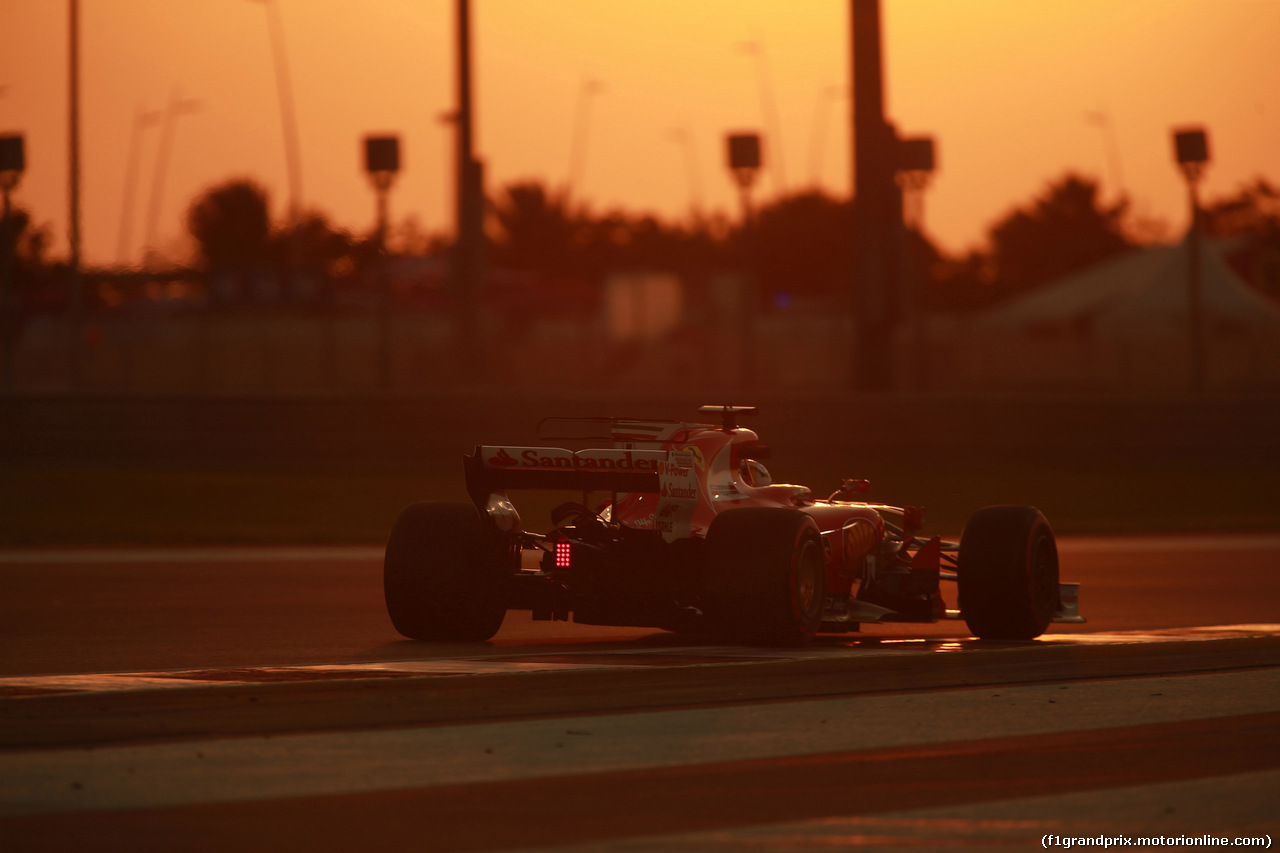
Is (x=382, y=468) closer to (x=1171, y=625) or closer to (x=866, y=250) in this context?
(x=866, y=250)

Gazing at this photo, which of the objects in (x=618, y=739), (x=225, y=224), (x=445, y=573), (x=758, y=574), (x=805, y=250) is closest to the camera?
(x=618, y=739)

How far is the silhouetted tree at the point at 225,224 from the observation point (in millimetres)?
22219

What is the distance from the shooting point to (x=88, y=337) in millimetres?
46000

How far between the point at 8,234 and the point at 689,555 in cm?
1943

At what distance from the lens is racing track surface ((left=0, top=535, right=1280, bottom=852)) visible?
573cm

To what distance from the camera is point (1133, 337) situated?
4975 centimetres

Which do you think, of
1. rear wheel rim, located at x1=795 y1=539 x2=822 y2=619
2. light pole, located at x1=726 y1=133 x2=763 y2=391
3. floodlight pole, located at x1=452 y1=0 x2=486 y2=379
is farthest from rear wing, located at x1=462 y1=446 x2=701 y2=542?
light pole, located at x1=726 y1=133 x2=763 y2=391

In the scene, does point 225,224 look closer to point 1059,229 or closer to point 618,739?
point 618,739

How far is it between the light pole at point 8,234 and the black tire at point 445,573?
1674cm

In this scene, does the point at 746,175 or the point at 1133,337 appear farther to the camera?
the point at 1133,337

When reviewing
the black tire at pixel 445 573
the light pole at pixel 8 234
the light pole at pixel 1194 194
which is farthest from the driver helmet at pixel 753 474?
the light pole at pixel 1194 194

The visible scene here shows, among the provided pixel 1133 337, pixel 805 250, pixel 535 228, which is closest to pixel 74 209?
pixel 1133 337

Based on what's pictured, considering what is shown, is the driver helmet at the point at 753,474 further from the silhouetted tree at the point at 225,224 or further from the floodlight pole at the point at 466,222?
the floodlight pole at the point at 466,222

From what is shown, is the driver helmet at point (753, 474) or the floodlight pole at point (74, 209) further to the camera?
the floodlight pole at point (74, 209)
